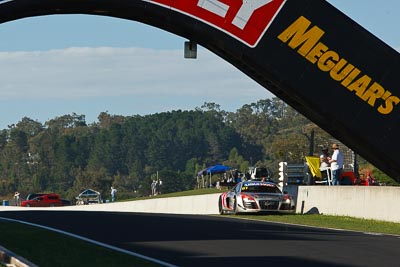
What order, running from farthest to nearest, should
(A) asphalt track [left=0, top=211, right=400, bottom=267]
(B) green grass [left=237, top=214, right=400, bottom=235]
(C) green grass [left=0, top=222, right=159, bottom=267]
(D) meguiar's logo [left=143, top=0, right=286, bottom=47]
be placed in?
(B) green grass [left=237, top=214, right=400, bottom=235], (D) meguiar's logo [left=143, top=0, right=286, bottom=47], (A) asphalt track [left=0, top=211, right=400, bottom=267], (C) green grass [left=0, top=222, right=159, bottom=267]

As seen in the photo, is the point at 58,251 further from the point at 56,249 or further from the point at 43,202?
the point at 43,202

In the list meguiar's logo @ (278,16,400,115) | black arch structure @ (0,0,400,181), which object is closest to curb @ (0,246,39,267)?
black arch structure @ (0,0,400,181)

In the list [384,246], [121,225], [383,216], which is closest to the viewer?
[384,246]

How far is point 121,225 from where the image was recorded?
21.2m

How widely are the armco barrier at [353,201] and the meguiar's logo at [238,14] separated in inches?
255

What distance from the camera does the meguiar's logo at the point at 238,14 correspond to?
71.2 ft

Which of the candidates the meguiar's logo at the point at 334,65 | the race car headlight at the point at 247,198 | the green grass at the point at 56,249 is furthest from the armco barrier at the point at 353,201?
the meguiar's logo at the point at 334,65

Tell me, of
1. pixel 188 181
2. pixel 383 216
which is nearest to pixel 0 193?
pixel 188 181

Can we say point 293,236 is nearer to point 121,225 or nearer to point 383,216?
point 121,225

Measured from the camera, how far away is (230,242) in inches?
675

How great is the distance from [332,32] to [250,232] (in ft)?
16.7

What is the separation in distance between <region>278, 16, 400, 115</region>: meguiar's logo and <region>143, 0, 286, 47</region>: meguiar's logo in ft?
1.71

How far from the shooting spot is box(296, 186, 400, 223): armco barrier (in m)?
26.0

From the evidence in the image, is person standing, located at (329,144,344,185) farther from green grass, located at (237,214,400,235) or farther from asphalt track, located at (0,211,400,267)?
asphalt track, located at (0,211,400,267)
